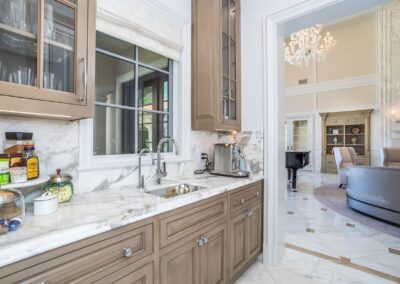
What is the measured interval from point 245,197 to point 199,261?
0.70 metres

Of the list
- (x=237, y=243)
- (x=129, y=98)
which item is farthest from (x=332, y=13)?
(x=237, y=243)

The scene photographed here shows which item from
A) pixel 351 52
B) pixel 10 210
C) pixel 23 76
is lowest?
pixel 10 210

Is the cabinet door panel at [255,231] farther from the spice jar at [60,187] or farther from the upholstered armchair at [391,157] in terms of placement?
the upholstered armchair at [391,157]

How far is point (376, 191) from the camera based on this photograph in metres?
3.17

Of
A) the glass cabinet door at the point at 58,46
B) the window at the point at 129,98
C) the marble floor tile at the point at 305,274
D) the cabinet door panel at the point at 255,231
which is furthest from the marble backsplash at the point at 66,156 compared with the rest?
the marble floor tile at the point at 305,274

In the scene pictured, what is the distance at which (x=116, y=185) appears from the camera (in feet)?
5.41

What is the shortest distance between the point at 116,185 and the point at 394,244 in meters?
3.16

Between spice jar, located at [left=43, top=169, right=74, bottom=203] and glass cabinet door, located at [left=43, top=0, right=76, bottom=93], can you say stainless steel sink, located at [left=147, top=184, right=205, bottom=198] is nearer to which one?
spice jar, located at [left=43, top=169, right=74, bottom=203]

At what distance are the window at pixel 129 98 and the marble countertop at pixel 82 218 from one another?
510mm

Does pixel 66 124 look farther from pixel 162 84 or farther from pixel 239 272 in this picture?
pixel 239 272

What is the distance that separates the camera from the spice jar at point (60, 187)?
1.18 metres

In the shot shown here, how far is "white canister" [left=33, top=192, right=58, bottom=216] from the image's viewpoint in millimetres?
990

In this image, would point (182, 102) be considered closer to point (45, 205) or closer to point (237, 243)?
point (237, 243)

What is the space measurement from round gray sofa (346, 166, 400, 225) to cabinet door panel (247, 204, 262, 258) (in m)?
2.12
